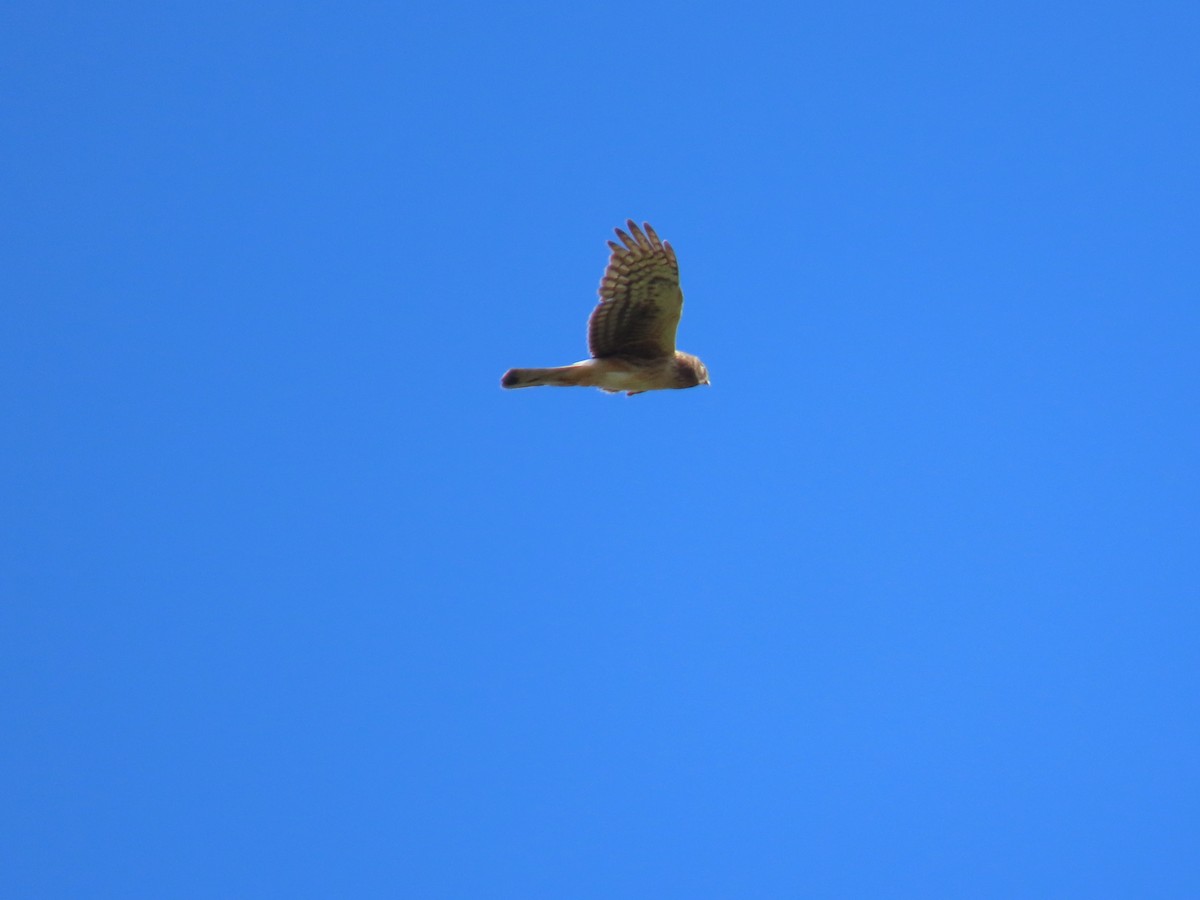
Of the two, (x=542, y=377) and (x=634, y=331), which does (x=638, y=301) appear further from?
(x=542, y=377)

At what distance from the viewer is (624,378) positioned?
14844mm

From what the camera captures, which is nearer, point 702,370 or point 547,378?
point 547,378

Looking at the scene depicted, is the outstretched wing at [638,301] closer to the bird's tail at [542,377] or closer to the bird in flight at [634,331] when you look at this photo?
the bird in flight at [634,331]

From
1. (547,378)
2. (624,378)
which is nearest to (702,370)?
(624,378)

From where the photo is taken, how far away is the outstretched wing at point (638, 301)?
13.8 m

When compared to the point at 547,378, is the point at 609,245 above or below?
above

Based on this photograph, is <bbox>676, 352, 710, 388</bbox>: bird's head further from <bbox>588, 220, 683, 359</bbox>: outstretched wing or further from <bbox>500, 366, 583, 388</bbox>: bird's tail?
<bbox>500, 366, 583, 388</bbox>: bird's tail

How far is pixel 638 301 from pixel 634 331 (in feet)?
1.47

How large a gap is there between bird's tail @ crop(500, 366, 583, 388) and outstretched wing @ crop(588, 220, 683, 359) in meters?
0.48

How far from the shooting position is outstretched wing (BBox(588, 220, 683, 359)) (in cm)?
1380

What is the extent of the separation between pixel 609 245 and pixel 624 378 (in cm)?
173

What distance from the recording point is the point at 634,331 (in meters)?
14.6

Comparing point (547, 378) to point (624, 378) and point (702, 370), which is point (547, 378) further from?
point (702, 370)

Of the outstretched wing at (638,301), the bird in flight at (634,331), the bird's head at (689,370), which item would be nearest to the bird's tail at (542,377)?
the bird in flight at (634,331)
